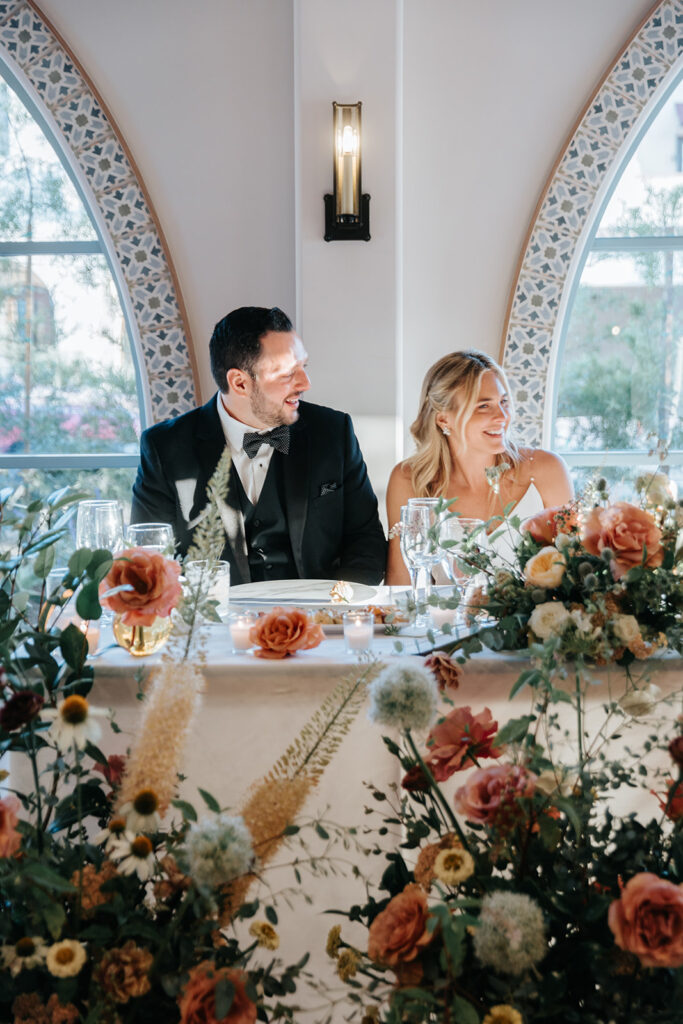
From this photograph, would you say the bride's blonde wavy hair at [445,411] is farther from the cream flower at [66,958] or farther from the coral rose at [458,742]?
the cream flower at [66,958]

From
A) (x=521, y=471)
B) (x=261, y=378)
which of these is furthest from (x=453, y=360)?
(x=261, y=378)

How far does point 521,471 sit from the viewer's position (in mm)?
3285

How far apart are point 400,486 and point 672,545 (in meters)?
1.98

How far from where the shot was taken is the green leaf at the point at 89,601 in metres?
1.04

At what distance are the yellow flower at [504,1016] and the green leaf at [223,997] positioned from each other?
21cm

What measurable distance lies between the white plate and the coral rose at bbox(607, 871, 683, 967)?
116cm

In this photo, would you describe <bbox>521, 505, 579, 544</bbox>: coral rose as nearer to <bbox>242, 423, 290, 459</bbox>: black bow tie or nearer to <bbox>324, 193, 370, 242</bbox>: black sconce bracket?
<bbox>242, 423, 290, 459</bbox>: black bow tie

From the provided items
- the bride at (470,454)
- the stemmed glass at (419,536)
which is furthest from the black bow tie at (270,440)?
the stemmed glass at (419,536)

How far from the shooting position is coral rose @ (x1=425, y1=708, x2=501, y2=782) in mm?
944

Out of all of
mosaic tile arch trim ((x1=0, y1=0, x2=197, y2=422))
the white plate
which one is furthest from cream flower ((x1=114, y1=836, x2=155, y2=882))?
mosaic tile arch trim ((x1=0, y1=0, x2=197, y2=422))

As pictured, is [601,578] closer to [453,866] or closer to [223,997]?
[453,866]

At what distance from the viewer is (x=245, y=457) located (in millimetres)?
3125

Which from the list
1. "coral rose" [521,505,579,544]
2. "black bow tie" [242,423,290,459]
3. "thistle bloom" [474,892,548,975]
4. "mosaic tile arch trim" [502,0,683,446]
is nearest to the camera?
"thistle bloom" [474,892,548,975]

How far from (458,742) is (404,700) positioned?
172 mm
